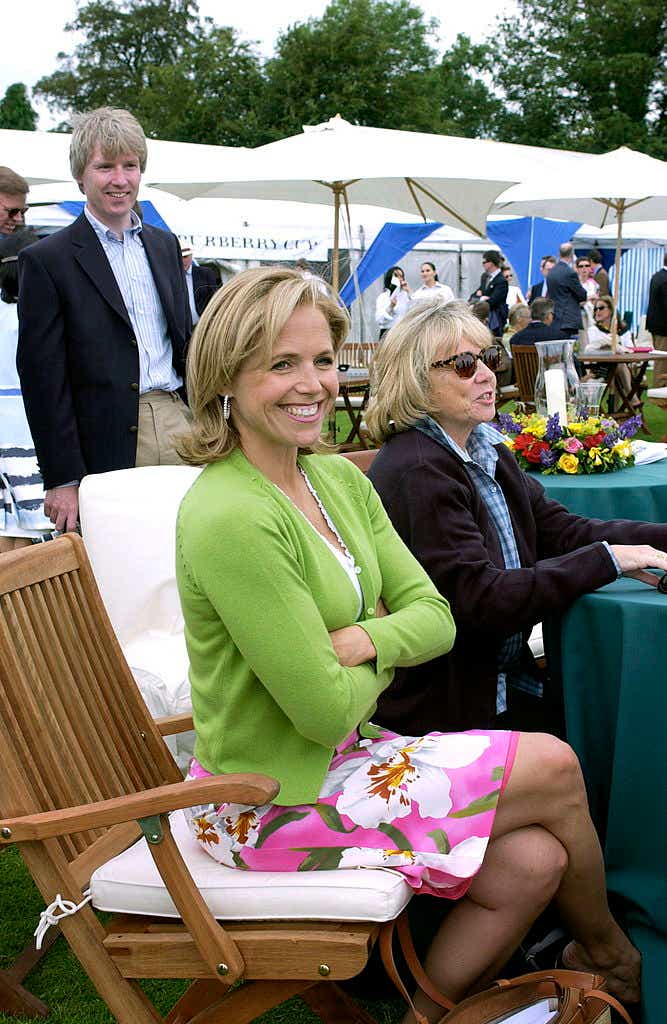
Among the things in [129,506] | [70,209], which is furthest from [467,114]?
[129,506]

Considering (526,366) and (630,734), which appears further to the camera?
(526,366)

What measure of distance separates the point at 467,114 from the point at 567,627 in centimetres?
5398

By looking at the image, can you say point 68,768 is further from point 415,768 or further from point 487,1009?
point 487,1009

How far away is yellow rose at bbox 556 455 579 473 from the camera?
13.1 ft

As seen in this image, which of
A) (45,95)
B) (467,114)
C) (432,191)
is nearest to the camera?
(432,191)

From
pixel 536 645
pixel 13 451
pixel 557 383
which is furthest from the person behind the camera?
pixel 13 451

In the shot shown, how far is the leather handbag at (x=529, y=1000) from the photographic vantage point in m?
1.97

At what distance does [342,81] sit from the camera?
43.0 metres

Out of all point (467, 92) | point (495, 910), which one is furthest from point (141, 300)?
point (467, 92)

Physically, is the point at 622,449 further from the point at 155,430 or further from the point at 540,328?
the point at 540,328

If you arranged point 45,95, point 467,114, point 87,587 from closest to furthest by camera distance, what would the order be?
point 87,587 → point 467,114 → point 45,95

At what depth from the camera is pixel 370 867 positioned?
1.94 m

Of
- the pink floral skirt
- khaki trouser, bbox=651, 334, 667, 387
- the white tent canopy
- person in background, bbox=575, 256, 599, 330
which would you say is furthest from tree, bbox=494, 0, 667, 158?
the pink floral skirt

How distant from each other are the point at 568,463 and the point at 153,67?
170 feet
